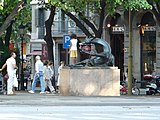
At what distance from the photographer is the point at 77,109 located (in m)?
17.1

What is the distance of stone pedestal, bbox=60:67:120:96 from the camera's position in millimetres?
22125

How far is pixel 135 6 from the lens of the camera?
24688 millimetres

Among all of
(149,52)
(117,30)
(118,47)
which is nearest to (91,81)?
(149,52)

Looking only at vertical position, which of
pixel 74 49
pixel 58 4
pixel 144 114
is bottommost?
pixel 144 114

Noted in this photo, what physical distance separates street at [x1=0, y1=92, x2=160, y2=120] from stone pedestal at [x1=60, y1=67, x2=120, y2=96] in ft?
2.39

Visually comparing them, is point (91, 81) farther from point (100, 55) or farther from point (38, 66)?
point (38, 66)

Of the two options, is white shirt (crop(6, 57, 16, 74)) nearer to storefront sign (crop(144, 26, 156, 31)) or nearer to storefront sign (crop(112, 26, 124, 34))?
storefront sign (crop(144, 26, 156, 31))

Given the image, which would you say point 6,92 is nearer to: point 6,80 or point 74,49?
point 6,80

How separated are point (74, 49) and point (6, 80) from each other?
3650mm

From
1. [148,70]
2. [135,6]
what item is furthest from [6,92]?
[148,70]

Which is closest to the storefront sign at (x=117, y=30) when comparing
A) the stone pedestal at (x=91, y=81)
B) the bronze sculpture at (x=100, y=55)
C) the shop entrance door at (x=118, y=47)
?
the shop entrance door at (x=118, y=47)

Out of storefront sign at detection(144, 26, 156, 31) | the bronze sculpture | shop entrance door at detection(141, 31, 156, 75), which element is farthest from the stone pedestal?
shop entrance door at detection(141, 31, 156, 75)

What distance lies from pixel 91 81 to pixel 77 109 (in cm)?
515

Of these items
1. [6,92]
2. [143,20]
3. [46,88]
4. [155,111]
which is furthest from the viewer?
[143,20]
